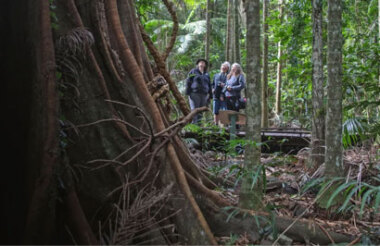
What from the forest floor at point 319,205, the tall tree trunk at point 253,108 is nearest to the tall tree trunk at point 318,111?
the forest floor at point 319,205

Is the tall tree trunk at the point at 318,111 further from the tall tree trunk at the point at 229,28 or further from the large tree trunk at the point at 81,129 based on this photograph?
the tall tree trunk at the point at 229,28

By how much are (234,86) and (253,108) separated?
19.1 ft

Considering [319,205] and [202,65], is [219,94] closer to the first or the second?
[202,65]

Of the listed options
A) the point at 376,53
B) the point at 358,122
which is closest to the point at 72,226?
the point at 358,122

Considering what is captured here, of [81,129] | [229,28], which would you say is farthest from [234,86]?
[81,129]

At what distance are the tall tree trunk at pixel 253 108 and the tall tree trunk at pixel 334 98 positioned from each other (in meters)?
0.91

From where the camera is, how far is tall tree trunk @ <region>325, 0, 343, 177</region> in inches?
161

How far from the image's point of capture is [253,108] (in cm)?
365

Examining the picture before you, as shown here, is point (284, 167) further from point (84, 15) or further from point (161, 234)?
point (84, 15)

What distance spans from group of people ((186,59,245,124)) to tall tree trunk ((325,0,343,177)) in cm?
521

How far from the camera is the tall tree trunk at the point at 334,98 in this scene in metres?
4.08

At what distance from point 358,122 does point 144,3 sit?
11.6ft

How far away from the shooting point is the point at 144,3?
20.4 feet

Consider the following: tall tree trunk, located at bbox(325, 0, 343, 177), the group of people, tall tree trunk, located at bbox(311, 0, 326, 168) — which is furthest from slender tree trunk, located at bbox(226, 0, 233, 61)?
tall tree trunk, located at bbox(325, 0, 343, 177)
